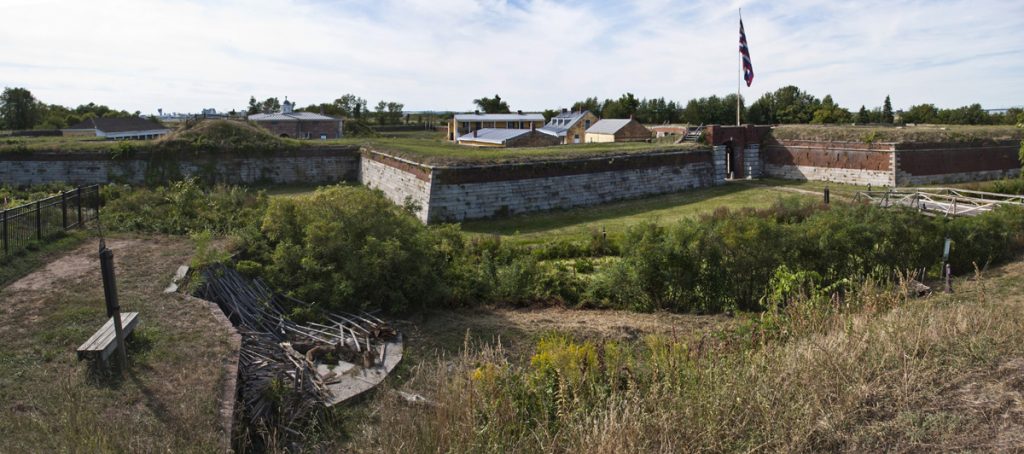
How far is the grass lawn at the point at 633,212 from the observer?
19.1 meters

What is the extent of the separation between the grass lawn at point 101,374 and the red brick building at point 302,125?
129 feet

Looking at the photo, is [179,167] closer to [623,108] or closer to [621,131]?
[621,131]

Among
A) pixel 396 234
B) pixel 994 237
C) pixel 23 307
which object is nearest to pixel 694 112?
pixel 994 237

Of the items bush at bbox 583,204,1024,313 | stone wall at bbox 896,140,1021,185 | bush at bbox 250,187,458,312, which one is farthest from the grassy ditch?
stone wall at bbox 896,140,1021,185

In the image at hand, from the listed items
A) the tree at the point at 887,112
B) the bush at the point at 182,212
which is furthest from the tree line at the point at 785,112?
the bush at the point at 182,212

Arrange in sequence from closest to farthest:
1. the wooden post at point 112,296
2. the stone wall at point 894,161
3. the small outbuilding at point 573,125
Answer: the wooden post at point 112,296 → the stone wall at point 894,161 → the small outbuilding at point 573,125

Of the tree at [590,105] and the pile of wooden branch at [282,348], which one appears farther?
the tree at [590,105]

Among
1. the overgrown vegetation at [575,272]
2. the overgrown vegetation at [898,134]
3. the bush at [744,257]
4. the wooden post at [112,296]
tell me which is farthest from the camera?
the overgrown vegetation at [898,134]

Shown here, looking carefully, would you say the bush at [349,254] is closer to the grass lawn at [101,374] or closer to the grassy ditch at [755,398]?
the grass lawn at [101,374]

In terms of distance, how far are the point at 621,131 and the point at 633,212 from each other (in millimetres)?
24808

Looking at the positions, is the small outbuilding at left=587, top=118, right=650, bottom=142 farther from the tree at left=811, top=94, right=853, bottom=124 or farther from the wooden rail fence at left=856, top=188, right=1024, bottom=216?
the wooden rail fence at left=856, top=188, right=1024, bottom=216

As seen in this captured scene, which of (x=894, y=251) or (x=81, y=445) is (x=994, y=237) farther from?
(x=81, y=445)

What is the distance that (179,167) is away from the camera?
27062 mm

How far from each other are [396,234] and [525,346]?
3.26m
